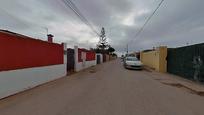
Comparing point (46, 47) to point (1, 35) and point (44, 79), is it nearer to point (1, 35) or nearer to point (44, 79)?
point (44, 79)

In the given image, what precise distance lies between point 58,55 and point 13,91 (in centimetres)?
650

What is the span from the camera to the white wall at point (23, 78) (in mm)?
7375

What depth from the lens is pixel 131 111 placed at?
5.56m

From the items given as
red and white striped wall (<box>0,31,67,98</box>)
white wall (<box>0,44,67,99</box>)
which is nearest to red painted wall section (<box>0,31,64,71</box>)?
red and white striped wall (<box>0,31,67,98</box>)

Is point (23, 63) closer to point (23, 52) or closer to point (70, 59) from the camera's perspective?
point (23, 52)

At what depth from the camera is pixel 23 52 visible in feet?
29.3

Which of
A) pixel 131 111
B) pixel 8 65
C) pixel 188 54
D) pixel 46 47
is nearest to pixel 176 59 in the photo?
pixel 188 54

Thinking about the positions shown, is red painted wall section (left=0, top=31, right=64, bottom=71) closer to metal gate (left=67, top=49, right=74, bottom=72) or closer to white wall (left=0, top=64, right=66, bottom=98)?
white wall (left=0, top=64, right=66, bottom=98)

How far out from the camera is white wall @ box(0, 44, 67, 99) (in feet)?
24.2

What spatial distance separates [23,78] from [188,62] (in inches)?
451

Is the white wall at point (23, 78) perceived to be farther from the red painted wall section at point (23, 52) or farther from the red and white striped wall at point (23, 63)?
the red painted wall section at point (23, 52)

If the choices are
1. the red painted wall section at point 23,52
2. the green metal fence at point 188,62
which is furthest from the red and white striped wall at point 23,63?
the green metal fence at point 188,62

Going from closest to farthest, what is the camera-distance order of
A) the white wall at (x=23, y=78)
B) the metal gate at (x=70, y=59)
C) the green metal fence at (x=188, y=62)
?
the white wall at (x=23, y=78), the green metal fence at (x=188, y=62), the metal gate at (x=70, y=59)

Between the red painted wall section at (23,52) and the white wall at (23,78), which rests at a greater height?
the red painted wall section at (23,52)
